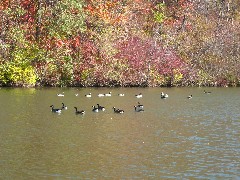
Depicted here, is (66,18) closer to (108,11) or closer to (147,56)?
(108,11)

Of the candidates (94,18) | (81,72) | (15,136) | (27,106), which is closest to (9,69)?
(81,72)

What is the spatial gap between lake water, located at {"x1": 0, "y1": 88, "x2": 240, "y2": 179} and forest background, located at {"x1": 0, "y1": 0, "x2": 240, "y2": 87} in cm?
2173

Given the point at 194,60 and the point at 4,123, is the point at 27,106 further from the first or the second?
the point at 194,60

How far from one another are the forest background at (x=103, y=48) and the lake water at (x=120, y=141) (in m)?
21.7

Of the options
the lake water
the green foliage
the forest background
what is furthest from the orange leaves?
the lake water

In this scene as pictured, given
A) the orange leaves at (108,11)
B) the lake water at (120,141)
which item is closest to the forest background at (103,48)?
the orange leaves at (108,11)

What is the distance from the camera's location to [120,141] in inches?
1206

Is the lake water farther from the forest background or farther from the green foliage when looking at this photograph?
the green foliage

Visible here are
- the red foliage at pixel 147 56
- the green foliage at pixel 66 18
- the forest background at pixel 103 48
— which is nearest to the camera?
the green foliage at pixel 66 18

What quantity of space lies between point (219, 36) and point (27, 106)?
4780 centimetres

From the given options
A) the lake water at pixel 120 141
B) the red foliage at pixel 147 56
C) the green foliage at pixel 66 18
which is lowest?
the lake water at pixel 120 141

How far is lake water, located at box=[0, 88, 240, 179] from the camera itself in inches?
930

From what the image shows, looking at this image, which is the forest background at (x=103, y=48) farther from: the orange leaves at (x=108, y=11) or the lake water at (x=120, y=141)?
the lake water at (x=120, y=141)

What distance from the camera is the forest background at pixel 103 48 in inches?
2827
